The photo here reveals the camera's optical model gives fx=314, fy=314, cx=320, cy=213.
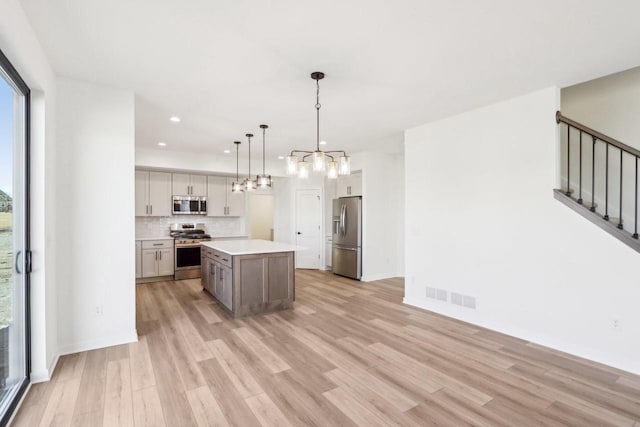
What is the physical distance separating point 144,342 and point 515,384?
3519 mm

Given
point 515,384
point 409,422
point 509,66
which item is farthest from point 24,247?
point 509,66

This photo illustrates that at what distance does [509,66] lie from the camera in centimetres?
282

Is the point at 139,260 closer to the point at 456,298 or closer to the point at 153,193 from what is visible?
the point at 153,193

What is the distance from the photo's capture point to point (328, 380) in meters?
2.57

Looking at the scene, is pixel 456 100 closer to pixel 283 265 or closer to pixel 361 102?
pixel 361 102

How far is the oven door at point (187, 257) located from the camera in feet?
21.4

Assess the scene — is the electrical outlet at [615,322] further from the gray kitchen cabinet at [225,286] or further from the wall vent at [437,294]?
the gray kitchen cabinet at [225,286]

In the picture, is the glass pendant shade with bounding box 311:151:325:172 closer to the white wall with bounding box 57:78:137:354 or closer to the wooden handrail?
the white wall with bounding box 57:78:137:354

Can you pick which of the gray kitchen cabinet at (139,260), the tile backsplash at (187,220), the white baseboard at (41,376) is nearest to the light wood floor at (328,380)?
the white baseboard at (41,376)

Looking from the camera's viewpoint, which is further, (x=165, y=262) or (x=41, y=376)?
(x=165, y=262)

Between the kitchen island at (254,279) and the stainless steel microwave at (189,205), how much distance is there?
2766 mm

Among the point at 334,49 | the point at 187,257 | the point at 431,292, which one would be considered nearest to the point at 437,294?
the point at 431,292

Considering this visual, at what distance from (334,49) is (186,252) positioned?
544 centimetres

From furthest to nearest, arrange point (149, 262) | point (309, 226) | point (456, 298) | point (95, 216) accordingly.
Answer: point (309, 226), point (149, 262), point (456, 298), point (95, 216)
